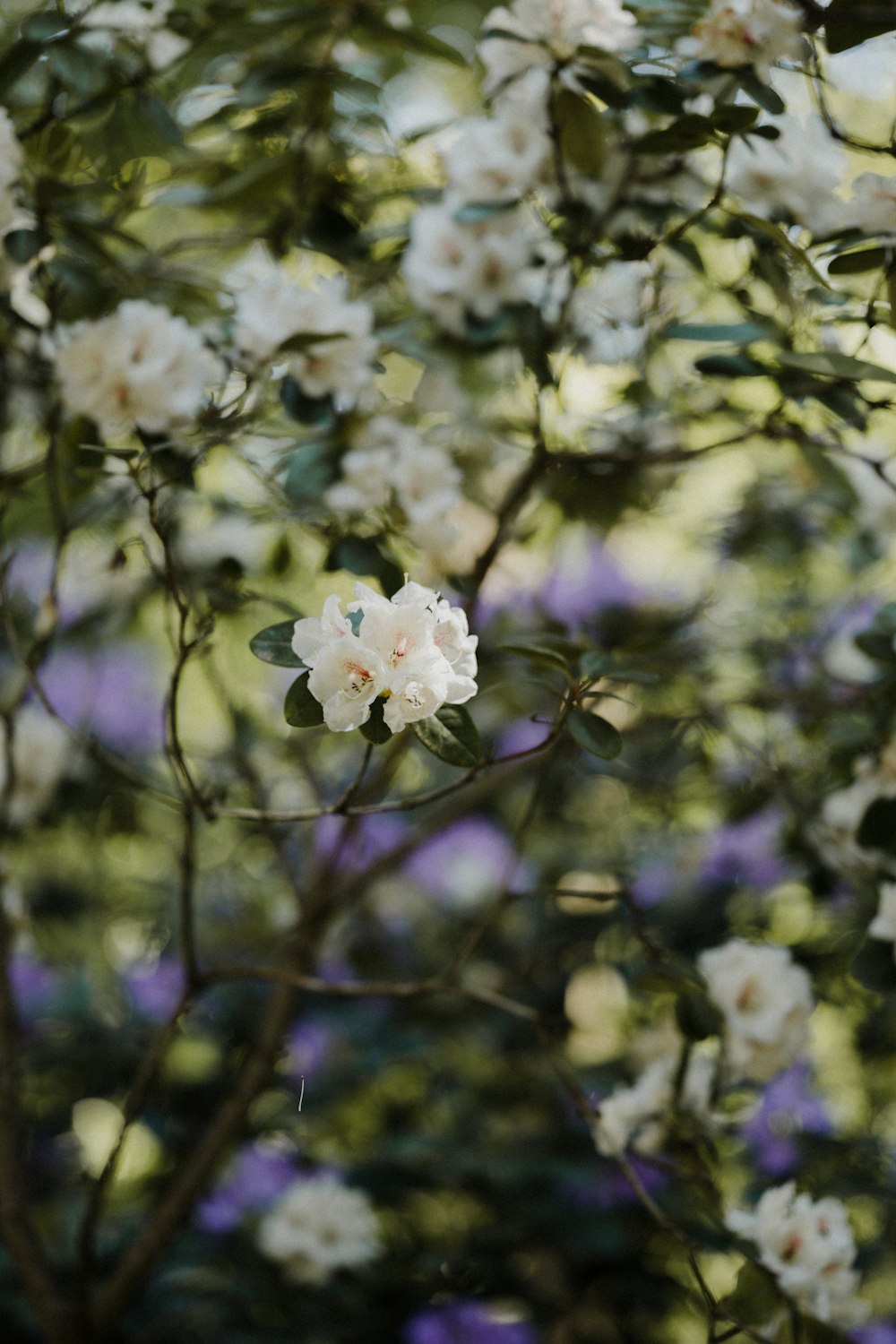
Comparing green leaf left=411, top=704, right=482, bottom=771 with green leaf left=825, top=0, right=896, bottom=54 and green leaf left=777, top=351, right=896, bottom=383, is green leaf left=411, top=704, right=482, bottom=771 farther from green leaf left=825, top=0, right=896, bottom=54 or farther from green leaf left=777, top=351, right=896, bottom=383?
green leaf left=825, top=0, right=896, bottom=54

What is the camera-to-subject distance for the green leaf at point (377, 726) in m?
0.63

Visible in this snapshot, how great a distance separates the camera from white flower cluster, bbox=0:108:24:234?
83 cm

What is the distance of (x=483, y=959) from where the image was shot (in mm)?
1708

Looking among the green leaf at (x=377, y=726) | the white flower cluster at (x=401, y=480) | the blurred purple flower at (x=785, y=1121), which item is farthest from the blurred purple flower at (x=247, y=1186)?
the green leaf at (x=377, y=726)

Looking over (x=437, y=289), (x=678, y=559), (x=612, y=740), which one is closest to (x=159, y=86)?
(x=437, y=289)

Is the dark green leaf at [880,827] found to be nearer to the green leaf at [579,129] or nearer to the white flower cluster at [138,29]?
the green leaf at [579,129]

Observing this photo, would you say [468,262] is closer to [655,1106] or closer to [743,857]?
[655,1106]

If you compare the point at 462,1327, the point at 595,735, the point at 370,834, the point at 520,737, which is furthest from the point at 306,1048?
the point at 595,735

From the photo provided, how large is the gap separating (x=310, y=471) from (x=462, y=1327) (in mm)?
951

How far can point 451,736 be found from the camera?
2.24ft

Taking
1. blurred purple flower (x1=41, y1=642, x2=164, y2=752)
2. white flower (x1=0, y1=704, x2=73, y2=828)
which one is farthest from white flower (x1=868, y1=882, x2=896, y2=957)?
blurred purple flower (x1=41, y1=642, x2=164, y2=752)

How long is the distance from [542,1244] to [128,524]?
38.9 inches

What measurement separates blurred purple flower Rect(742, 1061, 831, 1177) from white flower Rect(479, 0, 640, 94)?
1.19m

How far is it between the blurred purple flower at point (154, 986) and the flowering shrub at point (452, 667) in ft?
0.06
